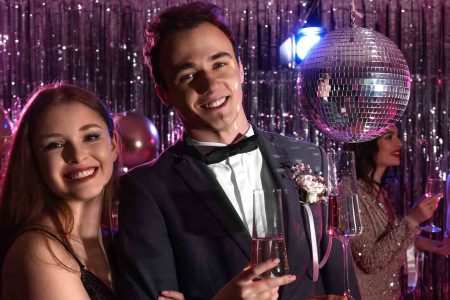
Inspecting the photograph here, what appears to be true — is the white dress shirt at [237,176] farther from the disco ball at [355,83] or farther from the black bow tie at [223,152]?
the disco ball at [355,83]

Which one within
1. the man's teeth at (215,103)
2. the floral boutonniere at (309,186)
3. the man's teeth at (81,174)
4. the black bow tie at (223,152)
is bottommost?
the floral boutonniere at (309,186)

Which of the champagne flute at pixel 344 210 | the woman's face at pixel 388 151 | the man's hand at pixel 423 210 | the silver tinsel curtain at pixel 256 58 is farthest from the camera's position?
the silver tinsel curtain at pixel 256 58

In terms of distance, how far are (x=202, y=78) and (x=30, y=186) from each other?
0.70 meters

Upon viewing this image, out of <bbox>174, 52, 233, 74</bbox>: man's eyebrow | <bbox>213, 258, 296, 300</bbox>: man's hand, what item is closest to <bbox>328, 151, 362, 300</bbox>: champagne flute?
→ <bbox>213, 258, 296, 300</bbox>: man's hand

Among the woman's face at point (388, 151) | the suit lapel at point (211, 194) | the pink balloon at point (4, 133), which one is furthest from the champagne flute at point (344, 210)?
the pink balloon at point (4, 133)

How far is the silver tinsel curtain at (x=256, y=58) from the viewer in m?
6.36

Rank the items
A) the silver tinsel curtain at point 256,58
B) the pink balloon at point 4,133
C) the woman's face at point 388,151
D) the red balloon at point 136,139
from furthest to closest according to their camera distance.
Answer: the silver tinsel curtain at point 256,58, the red balloon at point 136,139, the pink balloon at point 4,133, the woman's face at point 388,151

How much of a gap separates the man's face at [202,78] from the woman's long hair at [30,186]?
0.36m

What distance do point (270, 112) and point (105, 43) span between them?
1610 mm

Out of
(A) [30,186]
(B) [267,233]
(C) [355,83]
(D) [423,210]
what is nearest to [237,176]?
(C) [355,83]

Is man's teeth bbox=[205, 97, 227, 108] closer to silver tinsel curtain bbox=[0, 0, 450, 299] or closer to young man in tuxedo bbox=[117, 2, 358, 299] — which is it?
young man in tuxedo bbox=[117, 2, 358, 299]

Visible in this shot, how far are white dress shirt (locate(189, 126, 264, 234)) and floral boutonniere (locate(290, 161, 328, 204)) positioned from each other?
Result: 5.8 inches

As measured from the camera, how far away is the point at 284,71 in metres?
6.52

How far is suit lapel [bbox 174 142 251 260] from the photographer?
214 cm
